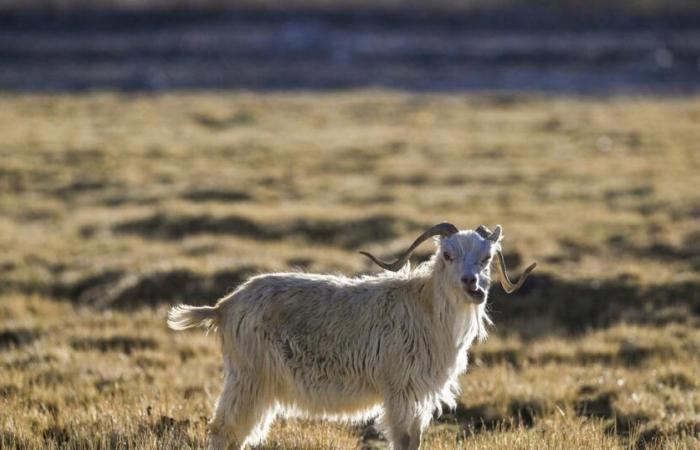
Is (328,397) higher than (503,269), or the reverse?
(503,269)

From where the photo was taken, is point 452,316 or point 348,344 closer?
point 348,344

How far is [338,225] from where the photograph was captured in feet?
67.1

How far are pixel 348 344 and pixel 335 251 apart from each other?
34.9 feet

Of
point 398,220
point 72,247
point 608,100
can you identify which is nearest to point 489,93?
point 608,100

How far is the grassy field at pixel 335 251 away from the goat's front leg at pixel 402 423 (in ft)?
2.35

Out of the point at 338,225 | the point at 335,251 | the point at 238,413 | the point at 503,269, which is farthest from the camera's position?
the point at 338,225

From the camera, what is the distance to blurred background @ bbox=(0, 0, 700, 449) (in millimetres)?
9516

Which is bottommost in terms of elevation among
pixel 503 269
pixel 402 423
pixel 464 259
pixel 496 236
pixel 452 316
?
pixel 402 423

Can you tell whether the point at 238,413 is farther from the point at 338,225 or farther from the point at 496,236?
the point at 338,225

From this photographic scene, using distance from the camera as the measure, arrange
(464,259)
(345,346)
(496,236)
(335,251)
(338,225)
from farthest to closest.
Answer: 1. (338,225)
2. (335,251)
3. (496,236)
4. (345,346)
5. (464,259)

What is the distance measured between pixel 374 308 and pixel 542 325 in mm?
6833

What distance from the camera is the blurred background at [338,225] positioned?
9.52m

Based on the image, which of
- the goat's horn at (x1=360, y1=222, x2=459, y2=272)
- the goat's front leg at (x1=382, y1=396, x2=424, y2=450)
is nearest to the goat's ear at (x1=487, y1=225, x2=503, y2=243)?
the goat's horn at (x1=360, y1=222, x2=459, y2=272)

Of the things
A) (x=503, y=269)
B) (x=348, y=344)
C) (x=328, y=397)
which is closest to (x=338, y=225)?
(x=503, y=269)
